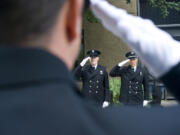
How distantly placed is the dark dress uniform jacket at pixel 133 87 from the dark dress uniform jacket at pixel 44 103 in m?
8.57

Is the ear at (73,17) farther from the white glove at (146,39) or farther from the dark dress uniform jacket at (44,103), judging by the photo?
the white glove at (146,39)

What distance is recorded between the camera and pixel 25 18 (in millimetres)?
781

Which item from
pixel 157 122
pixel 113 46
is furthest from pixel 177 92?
pixel 113 46

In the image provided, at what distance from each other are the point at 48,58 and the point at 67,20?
8cm

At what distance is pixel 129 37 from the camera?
0.99 m

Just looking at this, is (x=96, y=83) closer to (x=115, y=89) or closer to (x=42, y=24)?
(x=115, y=89)

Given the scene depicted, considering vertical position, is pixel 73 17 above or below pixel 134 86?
above

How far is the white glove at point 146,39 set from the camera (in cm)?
96

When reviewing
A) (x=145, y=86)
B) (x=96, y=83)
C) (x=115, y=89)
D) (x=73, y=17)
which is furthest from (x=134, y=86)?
(x=73, y=17)

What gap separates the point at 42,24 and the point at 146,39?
0.26m

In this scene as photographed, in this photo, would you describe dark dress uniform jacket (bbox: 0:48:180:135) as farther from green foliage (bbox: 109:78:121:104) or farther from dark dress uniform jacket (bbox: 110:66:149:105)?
green foliage (bbox: 109:78:121:104)

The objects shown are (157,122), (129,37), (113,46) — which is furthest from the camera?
(113,46)

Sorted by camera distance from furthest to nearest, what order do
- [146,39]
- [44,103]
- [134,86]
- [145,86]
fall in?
1. [134,86]
2. [145,86]
3. [146,39]
4. [44,103]

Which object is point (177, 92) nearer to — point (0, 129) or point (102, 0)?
point (102, 0)
